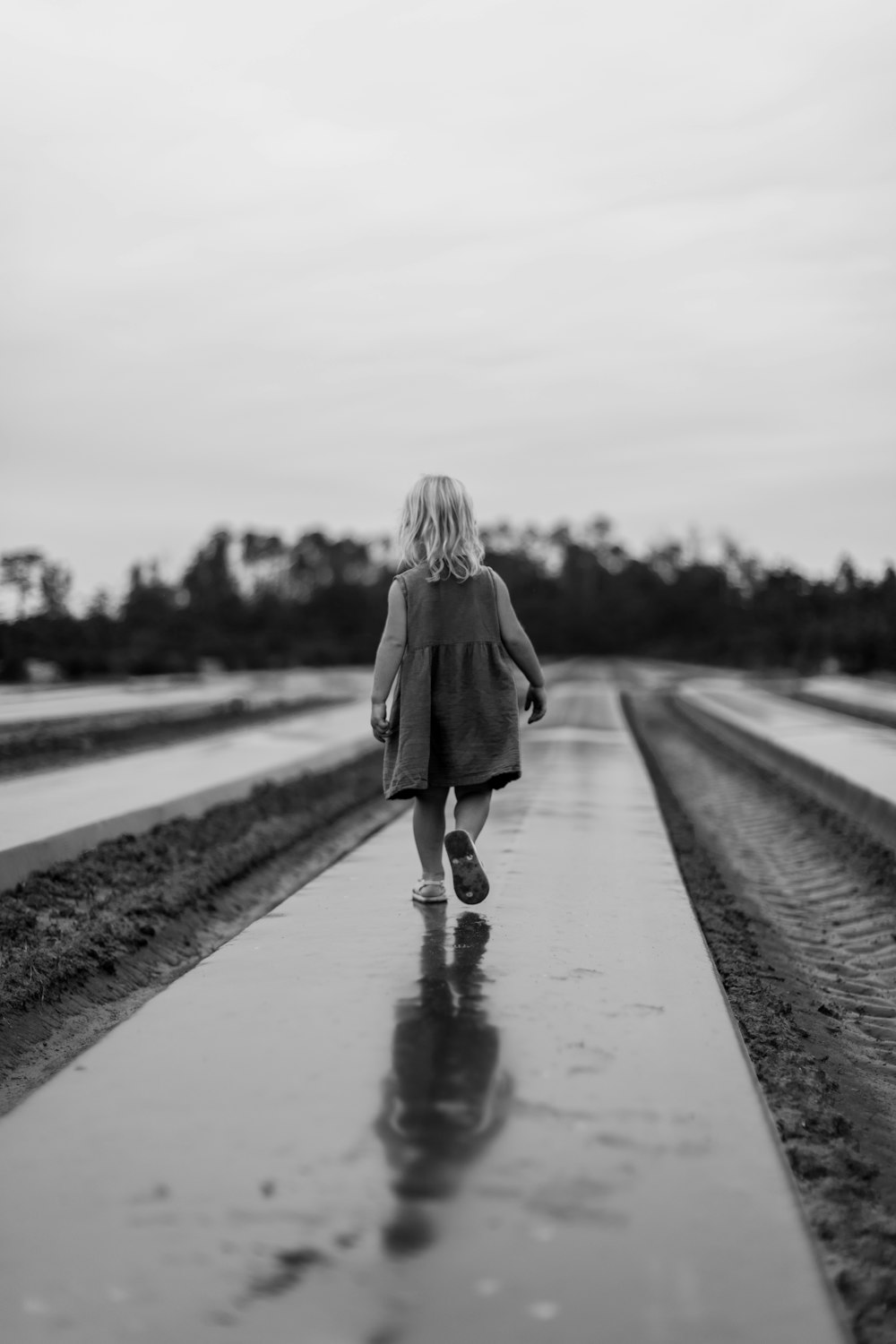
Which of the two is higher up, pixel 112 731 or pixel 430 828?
pixel 430 828

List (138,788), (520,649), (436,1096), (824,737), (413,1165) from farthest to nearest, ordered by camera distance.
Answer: (824,737)
(138,788)
(520,649)
(436,1096)
(413,1165)

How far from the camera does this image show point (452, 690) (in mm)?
5441

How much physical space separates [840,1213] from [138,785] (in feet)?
Answer: 27.3

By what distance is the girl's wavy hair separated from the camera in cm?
534

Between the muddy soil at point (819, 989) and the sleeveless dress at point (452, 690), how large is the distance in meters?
1.30

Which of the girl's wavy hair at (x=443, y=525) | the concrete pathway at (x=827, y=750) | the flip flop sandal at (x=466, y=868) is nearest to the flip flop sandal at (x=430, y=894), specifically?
the flip flop sandal at (x=466, y=868)

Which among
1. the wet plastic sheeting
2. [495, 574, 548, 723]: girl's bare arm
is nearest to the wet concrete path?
[495, 574, 548, 723]: girl's bare arm

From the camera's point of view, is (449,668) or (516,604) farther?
(516,604)

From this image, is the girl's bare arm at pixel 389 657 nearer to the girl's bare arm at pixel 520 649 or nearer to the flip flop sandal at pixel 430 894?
the girl's bare arm at pixel 520 649

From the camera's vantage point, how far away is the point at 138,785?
10766mm

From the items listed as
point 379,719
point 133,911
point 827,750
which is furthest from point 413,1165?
point 827,750

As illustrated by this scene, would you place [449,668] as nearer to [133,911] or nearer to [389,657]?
[389,657]

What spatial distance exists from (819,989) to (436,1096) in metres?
2.81

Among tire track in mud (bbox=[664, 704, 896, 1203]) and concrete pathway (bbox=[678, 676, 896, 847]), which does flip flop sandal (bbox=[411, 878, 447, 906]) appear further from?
concrete pathway (bbox=[678, 676, 896, 847])
